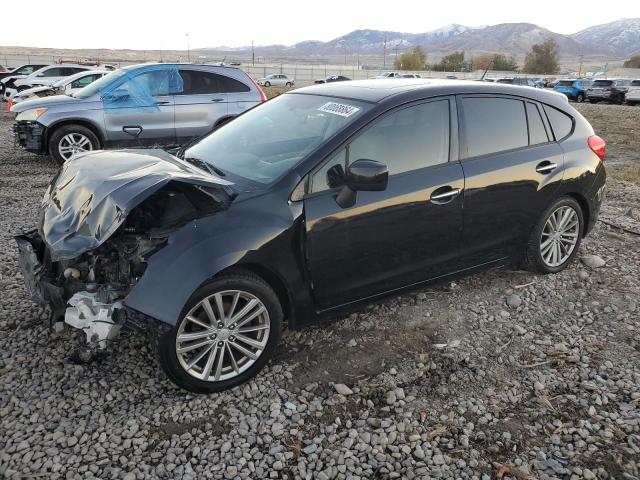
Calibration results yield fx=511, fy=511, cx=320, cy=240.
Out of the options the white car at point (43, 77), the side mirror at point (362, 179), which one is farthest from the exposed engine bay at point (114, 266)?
the white car at point (43, 77)

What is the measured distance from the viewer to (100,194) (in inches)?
119

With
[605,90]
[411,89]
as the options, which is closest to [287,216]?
[411,89]

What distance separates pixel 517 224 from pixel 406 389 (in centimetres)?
180

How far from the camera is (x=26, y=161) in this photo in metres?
9.33

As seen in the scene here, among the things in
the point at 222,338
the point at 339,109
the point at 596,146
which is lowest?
the point at 222,338

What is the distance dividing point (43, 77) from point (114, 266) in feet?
69.7

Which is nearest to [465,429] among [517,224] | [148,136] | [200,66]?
[517,224]

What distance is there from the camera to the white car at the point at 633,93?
27.8 metres

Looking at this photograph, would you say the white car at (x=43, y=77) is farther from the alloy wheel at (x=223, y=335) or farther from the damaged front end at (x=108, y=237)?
the alloy wheel at (x=223, y=335)

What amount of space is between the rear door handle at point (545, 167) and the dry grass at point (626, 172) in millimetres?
5145

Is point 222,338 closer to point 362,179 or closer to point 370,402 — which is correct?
point 370,402

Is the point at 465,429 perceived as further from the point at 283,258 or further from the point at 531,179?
the point at 531,179

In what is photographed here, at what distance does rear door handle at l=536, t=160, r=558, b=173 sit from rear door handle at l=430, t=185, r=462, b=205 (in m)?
0.93

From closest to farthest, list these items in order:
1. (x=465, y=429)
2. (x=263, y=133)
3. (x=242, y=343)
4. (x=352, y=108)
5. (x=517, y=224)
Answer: (x=465, y=429)
(x=242, y=343)
(x=352, y=108)
(x=263, y=133)
(x=517, y=224)
